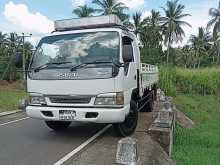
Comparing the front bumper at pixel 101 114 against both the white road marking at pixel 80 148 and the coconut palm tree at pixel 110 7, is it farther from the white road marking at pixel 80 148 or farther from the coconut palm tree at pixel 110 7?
the coconut palm tree at pixel 110 7

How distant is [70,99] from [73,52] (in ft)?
3.57

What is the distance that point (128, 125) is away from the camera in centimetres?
790

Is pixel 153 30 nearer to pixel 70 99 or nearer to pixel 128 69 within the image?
pixel 128 69

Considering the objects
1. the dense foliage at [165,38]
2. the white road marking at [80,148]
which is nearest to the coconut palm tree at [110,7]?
the dense foliage at [165,38]

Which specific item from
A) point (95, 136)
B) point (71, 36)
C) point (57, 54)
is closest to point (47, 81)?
point (57, 54)

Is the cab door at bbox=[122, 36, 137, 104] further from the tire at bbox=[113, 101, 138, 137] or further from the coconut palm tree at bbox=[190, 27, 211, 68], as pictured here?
the coconut palm tree at bbox=[190, 27, 211, 68]

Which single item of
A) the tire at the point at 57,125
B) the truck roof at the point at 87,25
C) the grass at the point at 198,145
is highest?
the truck roof at the point at 87,25

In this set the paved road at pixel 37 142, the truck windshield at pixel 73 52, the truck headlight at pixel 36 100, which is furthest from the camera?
the truck headlight at pixel 36 100

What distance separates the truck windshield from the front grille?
43 centimetres

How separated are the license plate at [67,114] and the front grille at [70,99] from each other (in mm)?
194

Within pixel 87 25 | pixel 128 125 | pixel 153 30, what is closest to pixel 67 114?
pixel 128 125

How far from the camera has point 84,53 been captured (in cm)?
747

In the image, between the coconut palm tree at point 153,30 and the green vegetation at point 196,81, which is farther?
the coconut palm tree at point 153,30

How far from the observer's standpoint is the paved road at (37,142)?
20.7 feet
